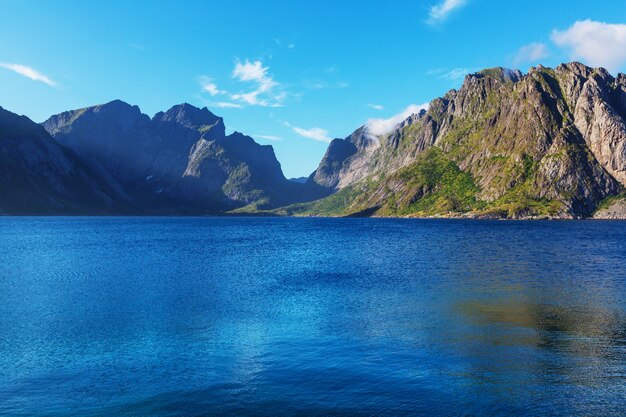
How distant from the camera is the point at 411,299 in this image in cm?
6700

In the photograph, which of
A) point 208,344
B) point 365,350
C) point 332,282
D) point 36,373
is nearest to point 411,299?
point 332,282

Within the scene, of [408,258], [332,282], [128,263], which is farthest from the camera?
[408,258]

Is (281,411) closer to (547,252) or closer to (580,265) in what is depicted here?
(580,265)

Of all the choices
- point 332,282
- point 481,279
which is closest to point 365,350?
point 332,282

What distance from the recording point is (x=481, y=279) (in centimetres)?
8575

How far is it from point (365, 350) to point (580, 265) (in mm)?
83883

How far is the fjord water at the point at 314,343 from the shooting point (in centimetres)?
3170

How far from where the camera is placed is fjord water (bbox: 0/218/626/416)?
31.7 m

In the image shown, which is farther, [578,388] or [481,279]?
[481,279]

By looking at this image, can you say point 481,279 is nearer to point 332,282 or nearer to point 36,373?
point 332,282

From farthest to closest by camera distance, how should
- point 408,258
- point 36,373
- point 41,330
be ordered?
1. point 408,258
2. point 41,330
3. point 36,373

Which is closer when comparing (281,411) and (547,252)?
(281,411)

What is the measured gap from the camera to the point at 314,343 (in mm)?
45250

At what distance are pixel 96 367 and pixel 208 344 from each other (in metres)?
10.5
